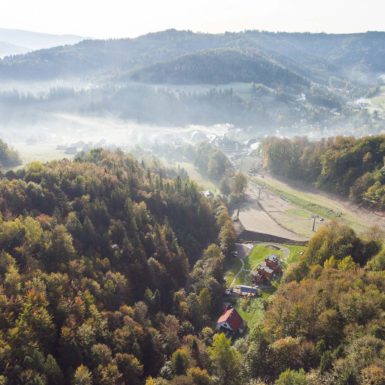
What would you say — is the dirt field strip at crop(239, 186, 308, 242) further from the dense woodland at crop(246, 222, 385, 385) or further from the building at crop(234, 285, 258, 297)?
the dense woodland at crop(246, 222, 385, 385)

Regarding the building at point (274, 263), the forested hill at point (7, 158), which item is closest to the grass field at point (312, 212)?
the building at point (274, 263)

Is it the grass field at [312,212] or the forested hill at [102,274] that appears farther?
the grass field at [312,212]

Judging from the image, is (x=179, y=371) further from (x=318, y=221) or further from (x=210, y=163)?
(x=210, y=163)

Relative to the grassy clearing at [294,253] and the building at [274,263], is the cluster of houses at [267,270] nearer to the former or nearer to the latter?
the building at [274,263]

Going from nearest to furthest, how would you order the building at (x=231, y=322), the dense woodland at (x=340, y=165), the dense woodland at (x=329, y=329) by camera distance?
the dense woodland at (x=329, y=329)
the building at (x=231, y=322)
the dense woodland at (x=340, y=165)

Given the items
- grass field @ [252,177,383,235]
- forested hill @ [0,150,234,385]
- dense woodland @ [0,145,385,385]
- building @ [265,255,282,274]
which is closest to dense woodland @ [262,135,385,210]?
grass field @ [252,177,383,235]

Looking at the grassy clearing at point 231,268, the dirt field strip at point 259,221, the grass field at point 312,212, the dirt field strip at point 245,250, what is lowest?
the grassy clearing at point 231,268

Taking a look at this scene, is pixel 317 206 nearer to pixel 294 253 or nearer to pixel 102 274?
pixel 294 253

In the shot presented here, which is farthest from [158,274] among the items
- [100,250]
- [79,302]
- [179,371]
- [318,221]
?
[318,221]
